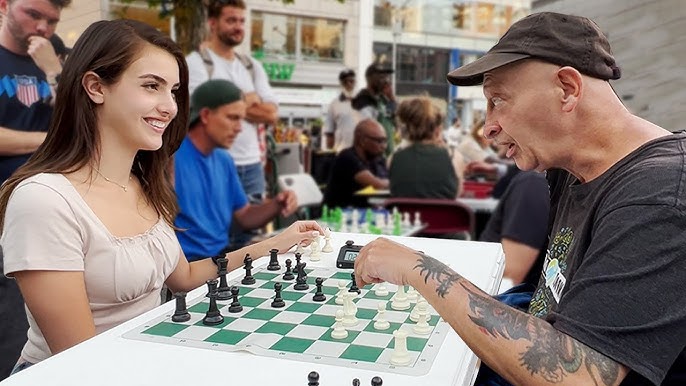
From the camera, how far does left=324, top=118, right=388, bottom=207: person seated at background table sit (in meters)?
5.96

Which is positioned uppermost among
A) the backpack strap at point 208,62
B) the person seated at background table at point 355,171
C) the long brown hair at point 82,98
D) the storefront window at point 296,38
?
the storefront window at point 296,38

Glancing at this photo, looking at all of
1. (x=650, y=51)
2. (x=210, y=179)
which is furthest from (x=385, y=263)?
(x=650, y=51)

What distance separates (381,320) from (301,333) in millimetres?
224

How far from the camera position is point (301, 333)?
1.52 metres

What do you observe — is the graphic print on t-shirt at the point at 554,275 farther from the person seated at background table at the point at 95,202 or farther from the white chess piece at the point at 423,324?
→ the person seated at background table at the point at 95,202

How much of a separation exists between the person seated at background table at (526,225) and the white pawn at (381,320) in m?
1.51

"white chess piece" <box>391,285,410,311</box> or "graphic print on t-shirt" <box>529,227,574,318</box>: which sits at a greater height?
"graphic print on t-shirt" <box>529,227,574,318</box>

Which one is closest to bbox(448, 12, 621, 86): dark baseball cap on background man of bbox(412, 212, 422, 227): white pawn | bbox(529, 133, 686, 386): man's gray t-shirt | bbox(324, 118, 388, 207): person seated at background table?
bbox(529, 133, 686, 386): man's gray t-shirt

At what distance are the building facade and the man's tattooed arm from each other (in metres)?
3.40

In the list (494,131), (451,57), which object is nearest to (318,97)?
(451,57)

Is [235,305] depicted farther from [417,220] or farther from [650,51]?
[650,51]

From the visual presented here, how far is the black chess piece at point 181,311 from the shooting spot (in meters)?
1.63

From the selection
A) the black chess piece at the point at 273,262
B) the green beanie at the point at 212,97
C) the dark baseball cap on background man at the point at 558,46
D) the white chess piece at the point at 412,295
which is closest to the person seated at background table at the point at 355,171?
the green beanie at the point at 212,97

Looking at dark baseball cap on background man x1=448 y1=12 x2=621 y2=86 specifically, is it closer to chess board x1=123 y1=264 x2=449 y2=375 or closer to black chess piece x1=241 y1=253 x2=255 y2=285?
chess board x1=123 y1=264 x2=449 y2=375
